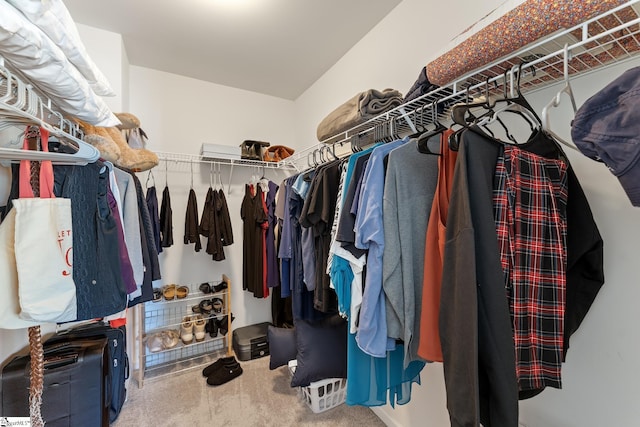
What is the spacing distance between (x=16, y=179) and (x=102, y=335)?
115 cm

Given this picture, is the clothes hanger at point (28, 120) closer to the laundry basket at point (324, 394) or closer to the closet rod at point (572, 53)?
the closet rod at point (572, 53)

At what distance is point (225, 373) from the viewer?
2.08m

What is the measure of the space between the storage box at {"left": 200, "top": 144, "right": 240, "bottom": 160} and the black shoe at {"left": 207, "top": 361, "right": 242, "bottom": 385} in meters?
1.78

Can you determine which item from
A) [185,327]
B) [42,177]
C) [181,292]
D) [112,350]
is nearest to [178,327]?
[185,327]

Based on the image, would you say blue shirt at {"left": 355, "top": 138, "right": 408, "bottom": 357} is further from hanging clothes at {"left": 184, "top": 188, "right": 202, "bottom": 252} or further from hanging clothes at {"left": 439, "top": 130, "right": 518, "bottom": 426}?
hanging clothes at {"left": 184, "top": 188, "right": 202, "bottom": 252}

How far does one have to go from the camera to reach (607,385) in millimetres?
811

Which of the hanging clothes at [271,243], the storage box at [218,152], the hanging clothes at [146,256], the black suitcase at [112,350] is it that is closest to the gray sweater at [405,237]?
the hanging clothes at [146,256]

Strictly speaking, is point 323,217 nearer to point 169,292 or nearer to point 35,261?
point 35,261

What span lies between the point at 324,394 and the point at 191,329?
4.14ft

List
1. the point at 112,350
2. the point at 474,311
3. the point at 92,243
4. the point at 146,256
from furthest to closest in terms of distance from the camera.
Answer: the point at 112,350 → the point at 146,256 → the point at 92,243 → the point at 474,311

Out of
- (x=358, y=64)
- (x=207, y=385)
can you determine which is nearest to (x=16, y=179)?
(x=207, y=385)

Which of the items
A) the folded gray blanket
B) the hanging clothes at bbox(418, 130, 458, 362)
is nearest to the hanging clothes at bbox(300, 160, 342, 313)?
the folded gray blanket

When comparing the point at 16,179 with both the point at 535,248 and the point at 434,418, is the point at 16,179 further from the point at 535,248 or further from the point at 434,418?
the point at 434,418

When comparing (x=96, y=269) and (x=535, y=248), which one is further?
Answer: (x=96, y=269)
